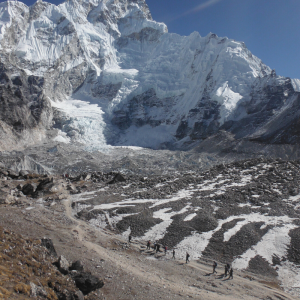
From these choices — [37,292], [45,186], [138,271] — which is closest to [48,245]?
[37,292]

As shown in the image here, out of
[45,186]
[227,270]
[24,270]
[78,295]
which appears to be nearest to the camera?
[24,270]

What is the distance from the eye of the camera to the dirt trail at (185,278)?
589 inches

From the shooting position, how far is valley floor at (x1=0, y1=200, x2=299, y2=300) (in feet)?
47.0

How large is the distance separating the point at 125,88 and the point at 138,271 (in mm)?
164394

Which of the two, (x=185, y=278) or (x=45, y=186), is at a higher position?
(x=45, y=186)

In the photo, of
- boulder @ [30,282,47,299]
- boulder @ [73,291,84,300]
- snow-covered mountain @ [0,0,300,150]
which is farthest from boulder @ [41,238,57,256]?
snow-covered mountain @ [0,0,300,150]

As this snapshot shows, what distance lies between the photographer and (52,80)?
156m

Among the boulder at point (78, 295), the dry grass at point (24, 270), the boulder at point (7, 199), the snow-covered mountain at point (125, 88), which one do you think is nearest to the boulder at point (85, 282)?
the dry grass at point (24, 270)

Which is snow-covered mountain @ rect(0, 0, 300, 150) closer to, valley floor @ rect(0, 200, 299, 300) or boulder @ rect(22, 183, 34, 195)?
boulder @ rect(22, 183, 34, 195)

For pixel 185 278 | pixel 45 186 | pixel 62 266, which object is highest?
pixel 45 186

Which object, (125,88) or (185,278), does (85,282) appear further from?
(125,88)

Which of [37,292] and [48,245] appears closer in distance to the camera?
[37,292]

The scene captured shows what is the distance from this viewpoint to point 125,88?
172750 millimetres

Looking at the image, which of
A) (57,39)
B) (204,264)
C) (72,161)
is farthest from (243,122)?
(57,39)
